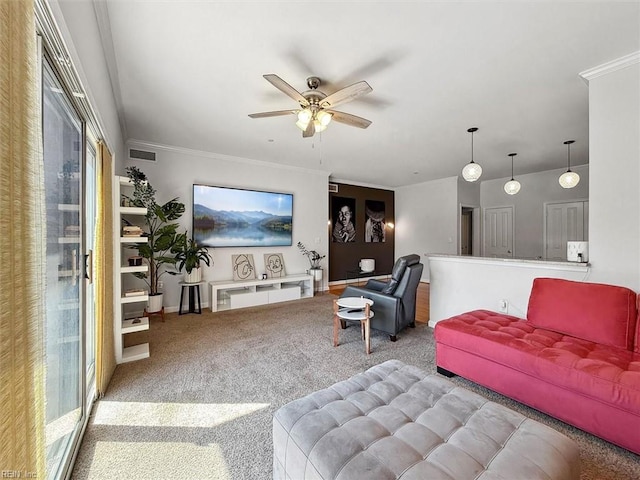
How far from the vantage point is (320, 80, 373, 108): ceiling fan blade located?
2.17 meters

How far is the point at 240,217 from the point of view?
5082 millimetres

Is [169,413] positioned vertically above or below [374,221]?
below

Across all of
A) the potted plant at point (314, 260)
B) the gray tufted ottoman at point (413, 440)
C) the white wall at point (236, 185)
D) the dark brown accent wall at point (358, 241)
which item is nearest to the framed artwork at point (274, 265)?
the white wall at point (236, 185)

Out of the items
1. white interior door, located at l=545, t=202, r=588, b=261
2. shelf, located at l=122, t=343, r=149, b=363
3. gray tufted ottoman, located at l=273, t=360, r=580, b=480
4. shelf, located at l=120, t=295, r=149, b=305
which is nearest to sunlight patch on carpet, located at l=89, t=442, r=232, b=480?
gray tufted ottoman, located at l=273, t=360, r=580, b=480

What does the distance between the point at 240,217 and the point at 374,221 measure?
155 inches

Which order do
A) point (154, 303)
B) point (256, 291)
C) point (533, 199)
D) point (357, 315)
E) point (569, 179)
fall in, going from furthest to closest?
point (533, 199) → point (256, 291) → point (569, 179) → point (154, 303) → point (357, 315)

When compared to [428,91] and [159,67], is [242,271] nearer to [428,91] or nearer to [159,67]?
[159,67]

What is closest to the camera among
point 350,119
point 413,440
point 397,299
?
point 413,440

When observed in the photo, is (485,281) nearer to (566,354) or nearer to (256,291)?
(566,354)

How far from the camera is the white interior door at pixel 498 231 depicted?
674cm

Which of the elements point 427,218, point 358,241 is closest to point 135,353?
point 358,241

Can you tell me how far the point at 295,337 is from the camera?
338cm

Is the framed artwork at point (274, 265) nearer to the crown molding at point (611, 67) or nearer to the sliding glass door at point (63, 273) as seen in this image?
the sliding glass door at point (63, 273)

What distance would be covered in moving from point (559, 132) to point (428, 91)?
2.49 m
